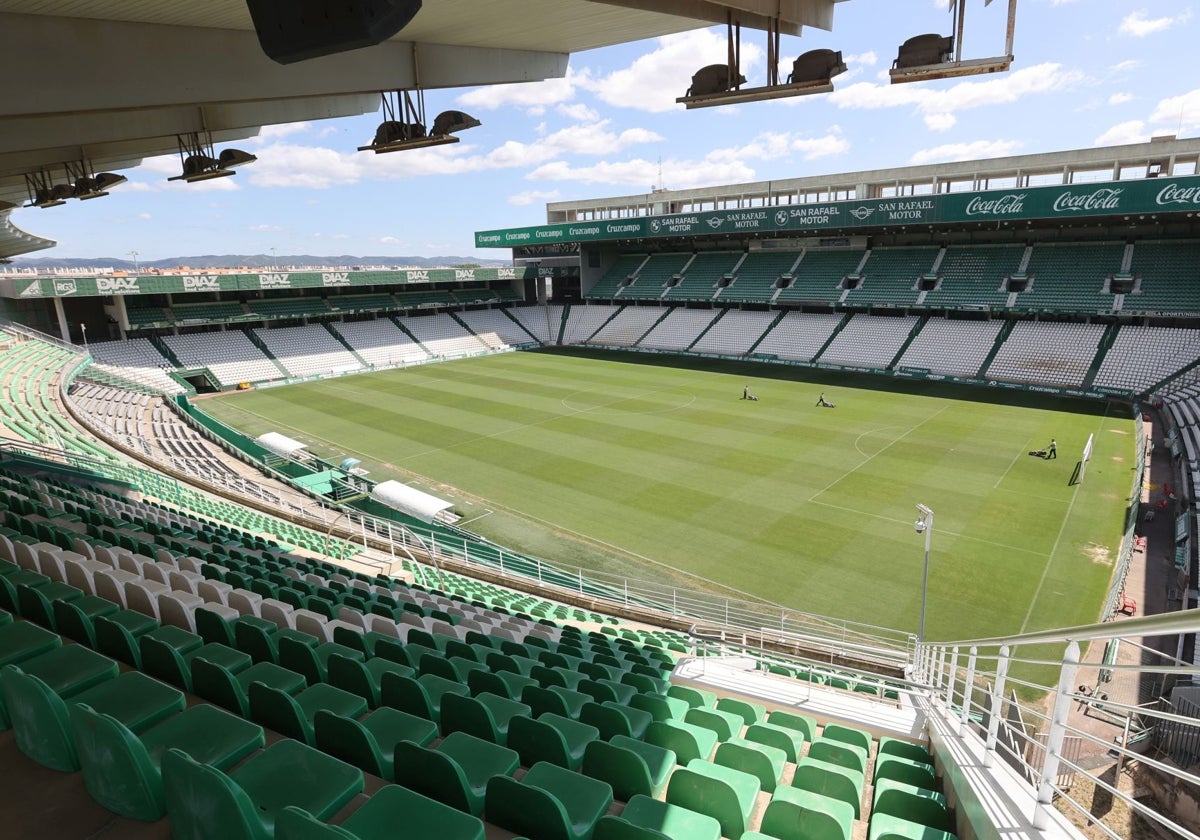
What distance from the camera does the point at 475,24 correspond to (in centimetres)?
893

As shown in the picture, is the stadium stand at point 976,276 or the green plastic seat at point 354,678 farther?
the stadium stand at point 976,276

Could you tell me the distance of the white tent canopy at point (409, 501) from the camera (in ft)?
59.8

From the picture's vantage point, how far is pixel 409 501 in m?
18.8

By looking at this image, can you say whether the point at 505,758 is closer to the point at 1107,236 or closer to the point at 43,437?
the point at 43,437

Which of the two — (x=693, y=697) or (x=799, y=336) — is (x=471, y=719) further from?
(x=799, y=336)

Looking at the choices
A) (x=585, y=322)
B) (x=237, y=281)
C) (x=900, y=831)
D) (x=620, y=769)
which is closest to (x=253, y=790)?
(x=620, y=769)

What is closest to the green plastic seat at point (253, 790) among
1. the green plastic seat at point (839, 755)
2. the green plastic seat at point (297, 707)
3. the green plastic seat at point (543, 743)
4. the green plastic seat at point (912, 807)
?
the green plastic seat at point (297, 707)

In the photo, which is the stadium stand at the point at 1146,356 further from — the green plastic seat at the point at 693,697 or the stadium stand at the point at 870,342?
the green plastic seat at the point at 693,697

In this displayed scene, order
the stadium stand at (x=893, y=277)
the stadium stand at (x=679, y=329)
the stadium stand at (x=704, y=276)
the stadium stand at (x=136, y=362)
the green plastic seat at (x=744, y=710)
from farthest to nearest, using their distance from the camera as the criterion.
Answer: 1. the stadium stand at (x=704, y=276)
2. the stadium stand at (x=679, y=329)
3. the stadium stand at (x=893, y=277)
4. the stadium stand at (x=136, y=362)
5. the green plastic seat at (x=744, y=710)

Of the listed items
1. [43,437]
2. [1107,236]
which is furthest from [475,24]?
[1107,236]

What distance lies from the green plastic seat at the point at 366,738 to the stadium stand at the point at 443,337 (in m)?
46.4

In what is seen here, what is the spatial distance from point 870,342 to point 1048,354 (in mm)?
9171

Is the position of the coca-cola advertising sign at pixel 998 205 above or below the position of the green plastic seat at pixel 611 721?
above

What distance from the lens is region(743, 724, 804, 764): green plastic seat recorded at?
5293 millimetres
